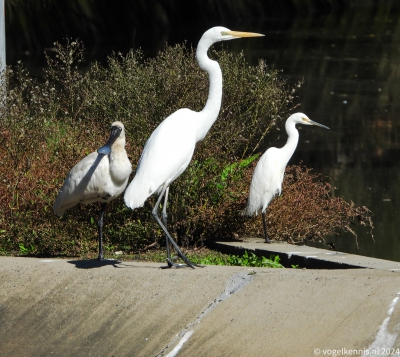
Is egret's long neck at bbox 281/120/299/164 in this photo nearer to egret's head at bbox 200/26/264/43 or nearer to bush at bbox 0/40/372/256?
Answer: bush at bbox 0/40/372/256

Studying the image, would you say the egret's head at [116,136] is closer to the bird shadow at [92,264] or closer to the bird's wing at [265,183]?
the bird shadow at [92,264]

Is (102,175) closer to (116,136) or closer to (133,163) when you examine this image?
(116,136)

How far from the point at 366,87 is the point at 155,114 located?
12302mm

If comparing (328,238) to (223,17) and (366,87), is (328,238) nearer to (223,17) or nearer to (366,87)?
(366,87)

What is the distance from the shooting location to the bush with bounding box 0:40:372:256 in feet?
23.2

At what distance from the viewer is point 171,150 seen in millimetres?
5941

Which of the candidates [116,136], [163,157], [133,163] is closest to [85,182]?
[116,136]

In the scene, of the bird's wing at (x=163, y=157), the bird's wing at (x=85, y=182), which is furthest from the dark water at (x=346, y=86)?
the bird's wing at (x=85, y=182)

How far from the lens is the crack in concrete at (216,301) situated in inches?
187

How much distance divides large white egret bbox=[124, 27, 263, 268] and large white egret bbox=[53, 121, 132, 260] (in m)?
0.22

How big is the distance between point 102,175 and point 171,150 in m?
0.60

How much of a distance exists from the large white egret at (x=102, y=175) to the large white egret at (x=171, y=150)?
0.22 metres

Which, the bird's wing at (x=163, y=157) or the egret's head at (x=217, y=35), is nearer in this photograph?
the bird's wing at (x=163, y=157)

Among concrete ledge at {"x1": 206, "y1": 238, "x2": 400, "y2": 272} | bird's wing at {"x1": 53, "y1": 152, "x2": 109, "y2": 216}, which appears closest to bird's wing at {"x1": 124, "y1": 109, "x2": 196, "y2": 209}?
bird's wing at {"x1": 53, "y1": 152, "x2": 109, "y2": 216}
